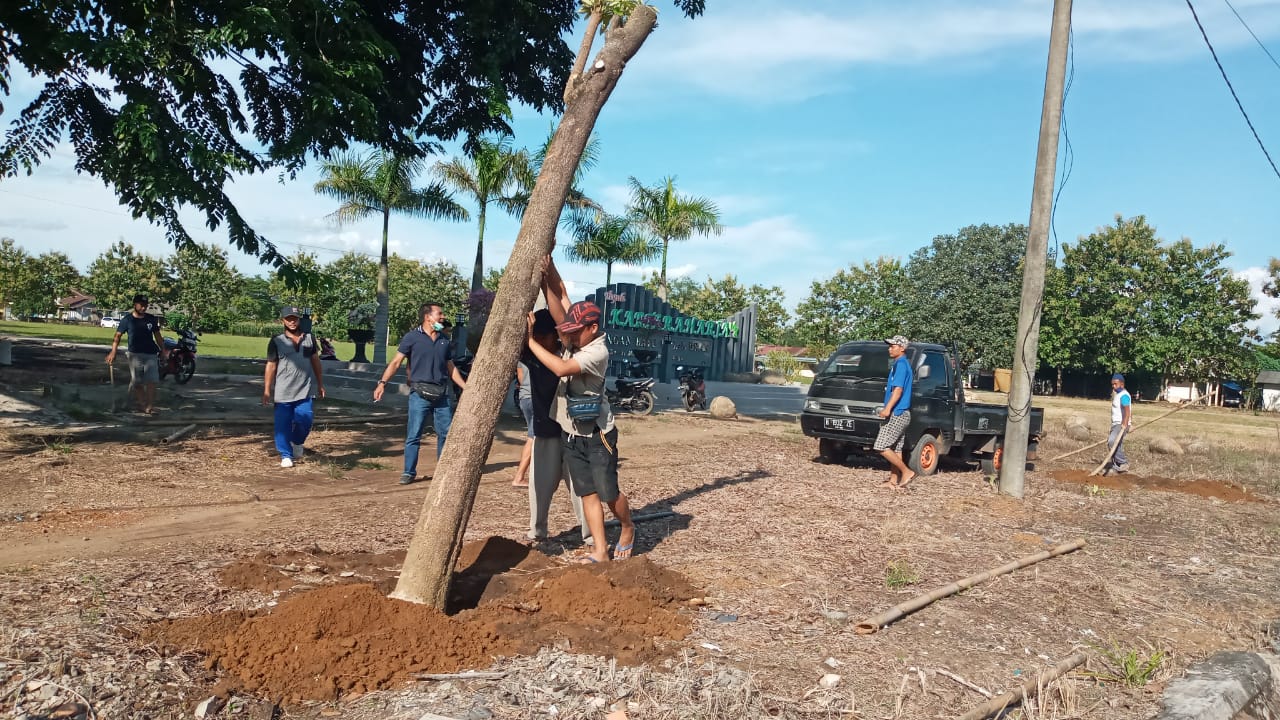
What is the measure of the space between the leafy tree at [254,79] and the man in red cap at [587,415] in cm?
496

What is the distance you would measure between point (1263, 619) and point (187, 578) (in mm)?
7243

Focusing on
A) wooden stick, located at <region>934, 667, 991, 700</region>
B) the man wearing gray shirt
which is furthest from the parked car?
wooden stick, located at <region>934, 667, 991, 700</region>

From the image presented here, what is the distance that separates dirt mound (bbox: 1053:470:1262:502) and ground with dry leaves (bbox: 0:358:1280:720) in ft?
1.31

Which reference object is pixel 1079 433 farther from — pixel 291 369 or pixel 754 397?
pixel 291 369

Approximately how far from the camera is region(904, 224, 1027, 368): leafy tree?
2192 inches

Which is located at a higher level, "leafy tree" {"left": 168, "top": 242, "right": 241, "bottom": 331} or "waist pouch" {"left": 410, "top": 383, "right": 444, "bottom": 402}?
"leafy tree" {"left": 168, "top": 242, "right": 241, "bottom": 331}

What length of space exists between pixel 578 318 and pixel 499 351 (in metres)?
1.03

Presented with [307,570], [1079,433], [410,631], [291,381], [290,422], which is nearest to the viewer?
[410,631]

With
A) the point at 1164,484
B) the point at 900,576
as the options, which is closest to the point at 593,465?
the point at 900,576

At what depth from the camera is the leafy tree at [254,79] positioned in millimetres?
8156

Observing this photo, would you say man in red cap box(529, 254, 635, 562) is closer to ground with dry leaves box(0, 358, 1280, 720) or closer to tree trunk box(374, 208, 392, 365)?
ground with dry leaves box(0, 358, 1280, 720)

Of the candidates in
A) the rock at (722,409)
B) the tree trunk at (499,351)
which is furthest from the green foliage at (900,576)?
the rock at (722,409)

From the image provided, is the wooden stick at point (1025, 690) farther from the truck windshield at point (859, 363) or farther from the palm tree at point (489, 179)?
the palm tree at point (489, 179)

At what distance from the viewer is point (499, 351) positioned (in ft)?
15.8
